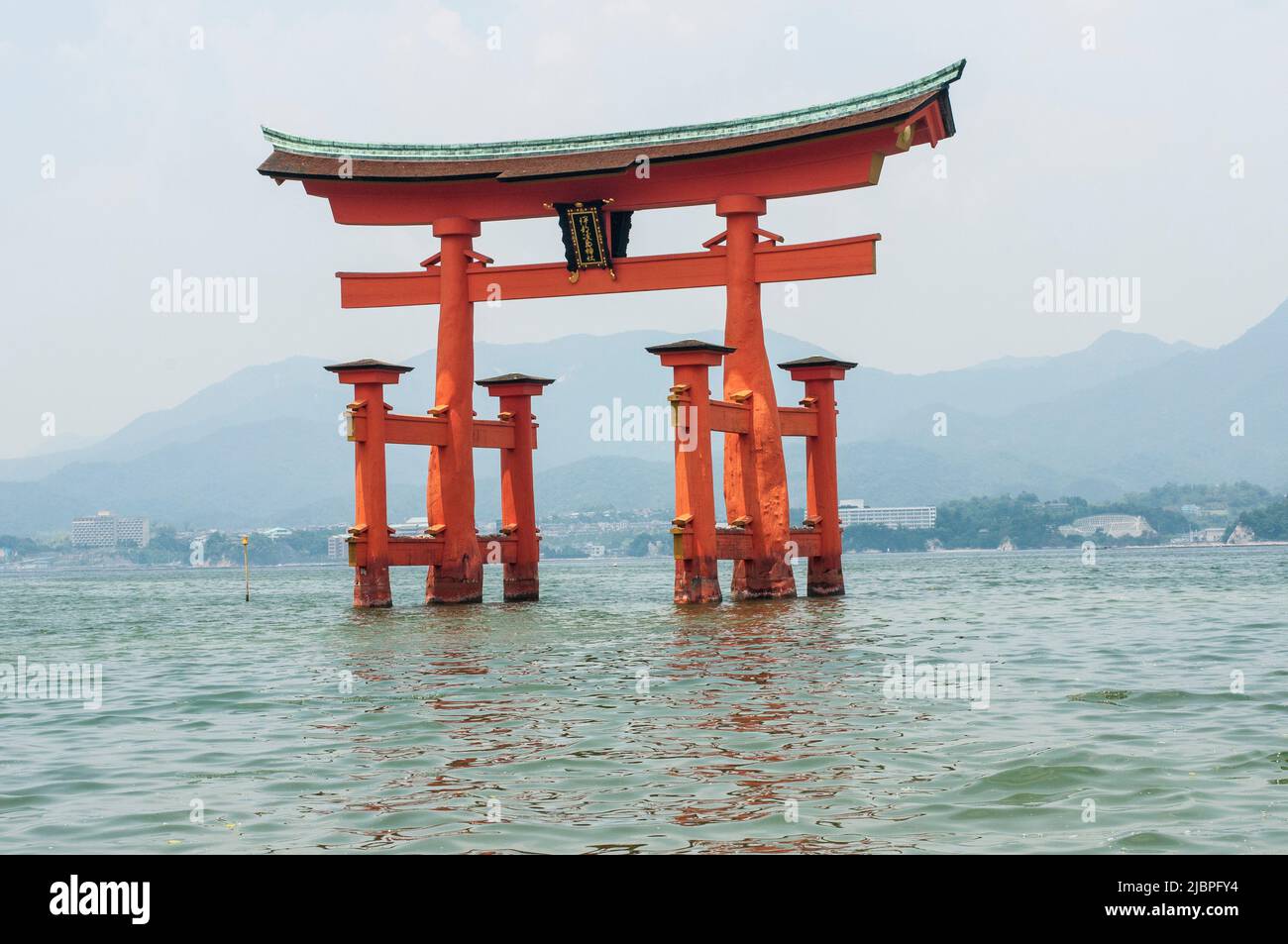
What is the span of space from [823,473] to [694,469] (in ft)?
16.7

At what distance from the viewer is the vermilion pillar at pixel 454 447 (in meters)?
26.3

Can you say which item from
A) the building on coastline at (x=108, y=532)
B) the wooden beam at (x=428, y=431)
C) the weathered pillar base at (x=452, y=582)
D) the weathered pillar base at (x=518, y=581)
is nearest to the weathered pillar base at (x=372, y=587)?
the weathered pillar base at (x=452, y=582)

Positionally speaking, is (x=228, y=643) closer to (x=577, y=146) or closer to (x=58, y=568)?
(x=577, y=146)

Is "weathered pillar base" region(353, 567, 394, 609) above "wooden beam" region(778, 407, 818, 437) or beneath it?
beneath

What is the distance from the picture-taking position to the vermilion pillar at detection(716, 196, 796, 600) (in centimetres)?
2506

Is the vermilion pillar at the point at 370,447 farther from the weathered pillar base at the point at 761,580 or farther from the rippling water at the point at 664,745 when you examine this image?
the weathered pillar base at the point at 761,580

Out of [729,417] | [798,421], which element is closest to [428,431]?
[729,417]

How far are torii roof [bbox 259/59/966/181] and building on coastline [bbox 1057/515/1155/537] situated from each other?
112440 millimetres

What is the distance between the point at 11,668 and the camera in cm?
1859

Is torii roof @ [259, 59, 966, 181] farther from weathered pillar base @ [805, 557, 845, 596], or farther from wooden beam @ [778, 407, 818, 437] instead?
weathered pillar base @ [805, 557, 845, 596]

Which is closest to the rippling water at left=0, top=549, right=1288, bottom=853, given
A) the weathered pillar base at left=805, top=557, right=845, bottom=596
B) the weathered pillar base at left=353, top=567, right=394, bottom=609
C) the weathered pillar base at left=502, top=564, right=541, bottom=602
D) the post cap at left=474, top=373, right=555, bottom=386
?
the weathered pillar base at left=353, top=567, right=394, bottom=609

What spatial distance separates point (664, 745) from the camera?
10117 millimetres

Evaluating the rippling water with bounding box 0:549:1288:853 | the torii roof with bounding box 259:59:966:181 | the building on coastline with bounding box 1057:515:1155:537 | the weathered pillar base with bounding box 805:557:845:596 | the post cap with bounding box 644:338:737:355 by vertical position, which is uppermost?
the torii roof with bounding box 259:59:966:181

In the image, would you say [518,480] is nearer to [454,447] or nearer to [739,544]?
[454,447]
